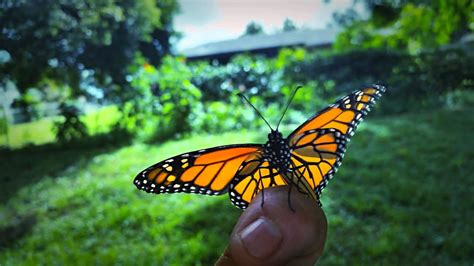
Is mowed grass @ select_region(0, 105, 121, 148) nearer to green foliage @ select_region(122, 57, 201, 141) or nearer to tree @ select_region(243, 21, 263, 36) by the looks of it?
green foliage @ select_region(122, 57, 201, 141)

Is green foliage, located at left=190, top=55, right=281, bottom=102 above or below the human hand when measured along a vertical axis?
below

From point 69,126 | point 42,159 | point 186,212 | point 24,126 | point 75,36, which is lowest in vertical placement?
point 186,212

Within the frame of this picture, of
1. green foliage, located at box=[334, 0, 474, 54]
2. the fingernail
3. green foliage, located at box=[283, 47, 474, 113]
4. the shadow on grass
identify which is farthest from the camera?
green foliage, located at box=[283, 47, 474, 113]

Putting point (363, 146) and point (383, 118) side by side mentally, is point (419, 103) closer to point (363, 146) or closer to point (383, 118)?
point (383, 118)

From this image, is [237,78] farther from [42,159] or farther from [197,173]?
[197,173]

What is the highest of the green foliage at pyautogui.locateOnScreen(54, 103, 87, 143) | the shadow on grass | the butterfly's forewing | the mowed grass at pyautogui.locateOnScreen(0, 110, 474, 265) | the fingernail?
the butterfly's forewing

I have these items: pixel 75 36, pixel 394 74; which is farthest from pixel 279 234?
pixel 394 74

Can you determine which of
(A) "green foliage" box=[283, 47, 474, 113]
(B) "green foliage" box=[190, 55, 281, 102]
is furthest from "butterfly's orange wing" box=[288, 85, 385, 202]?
(B) "green foliage" box=[190, 55, 281, 102]
